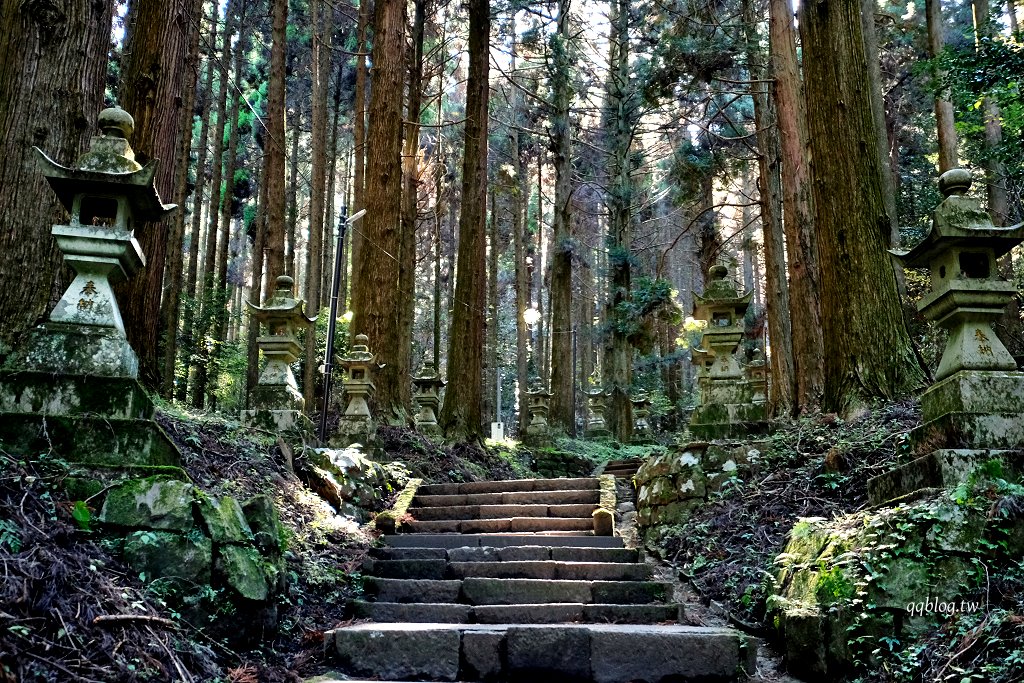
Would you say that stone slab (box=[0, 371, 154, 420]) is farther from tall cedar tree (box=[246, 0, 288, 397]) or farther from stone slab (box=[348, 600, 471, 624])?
tall cedar tree (box=[246, 0, 288, 397])

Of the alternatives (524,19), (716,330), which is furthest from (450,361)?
(524,19)

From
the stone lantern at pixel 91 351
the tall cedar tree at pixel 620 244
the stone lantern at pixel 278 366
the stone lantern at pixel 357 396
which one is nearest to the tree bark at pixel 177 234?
the stone lantern at pixel 357 396

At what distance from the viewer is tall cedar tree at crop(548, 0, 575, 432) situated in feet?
67.3

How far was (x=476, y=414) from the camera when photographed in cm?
1338

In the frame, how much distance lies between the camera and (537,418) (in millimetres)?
18922

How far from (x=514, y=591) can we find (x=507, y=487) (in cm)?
314

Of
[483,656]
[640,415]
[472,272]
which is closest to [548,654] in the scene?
[483,656]

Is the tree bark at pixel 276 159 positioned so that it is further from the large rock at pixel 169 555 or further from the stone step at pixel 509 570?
the large rock at pixel 169 555

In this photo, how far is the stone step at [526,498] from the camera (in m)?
8.94

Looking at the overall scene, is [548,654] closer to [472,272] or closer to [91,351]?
[91,351]

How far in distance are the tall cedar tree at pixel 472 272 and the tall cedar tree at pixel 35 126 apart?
7908 millimetres

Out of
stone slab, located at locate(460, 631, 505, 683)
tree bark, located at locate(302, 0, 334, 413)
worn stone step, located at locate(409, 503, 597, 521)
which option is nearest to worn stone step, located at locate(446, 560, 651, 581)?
stone slab, located at locate(460, 631, 505, 683)

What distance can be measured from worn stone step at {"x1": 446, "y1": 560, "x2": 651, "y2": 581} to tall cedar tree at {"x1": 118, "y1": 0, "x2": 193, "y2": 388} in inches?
161

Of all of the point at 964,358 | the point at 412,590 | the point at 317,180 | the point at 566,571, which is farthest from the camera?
the point at 317,180
